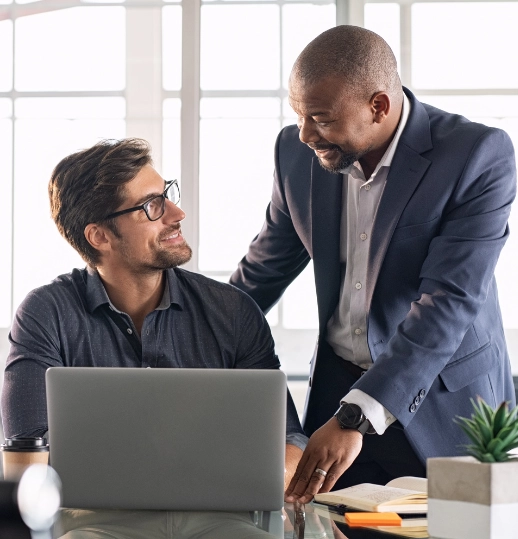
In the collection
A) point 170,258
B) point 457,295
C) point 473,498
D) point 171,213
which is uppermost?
point 171,213

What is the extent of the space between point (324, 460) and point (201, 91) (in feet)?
7.74

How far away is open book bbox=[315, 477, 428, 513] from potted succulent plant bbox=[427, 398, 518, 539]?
0.78ft

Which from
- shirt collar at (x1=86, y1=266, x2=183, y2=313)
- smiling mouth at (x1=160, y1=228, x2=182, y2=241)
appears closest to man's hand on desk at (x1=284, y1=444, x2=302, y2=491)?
shirt collar at (x1=86, y1=266, x2=183, y2=313)

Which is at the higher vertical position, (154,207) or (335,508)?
(154,207)

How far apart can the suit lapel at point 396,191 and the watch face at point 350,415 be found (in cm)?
41

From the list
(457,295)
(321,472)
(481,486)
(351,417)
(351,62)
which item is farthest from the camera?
(351,62)

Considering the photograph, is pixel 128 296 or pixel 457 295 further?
pixel 128 296

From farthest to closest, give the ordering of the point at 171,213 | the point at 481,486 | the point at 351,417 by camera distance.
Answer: the point at 171,213, the point at 351,417, the point at 481,486

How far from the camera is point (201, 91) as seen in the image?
3699mm

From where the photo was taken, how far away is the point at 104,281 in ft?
7.32

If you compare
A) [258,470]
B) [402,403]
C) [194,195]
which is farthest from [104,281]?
[194,195]

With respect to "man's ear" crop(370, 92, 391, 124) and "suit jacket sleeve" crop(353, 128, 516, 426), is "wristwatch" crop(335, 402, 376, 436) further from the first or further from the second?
"man's ear" crop(370, 92, 391, 124)

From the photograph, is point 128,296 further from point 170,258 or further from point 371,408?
point 371,408

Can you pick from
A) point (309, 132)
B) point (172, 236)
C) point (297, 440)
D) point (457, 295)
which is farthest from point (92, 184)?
point (457, 295)
